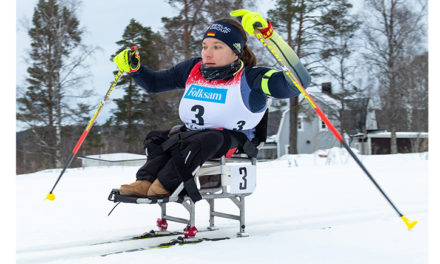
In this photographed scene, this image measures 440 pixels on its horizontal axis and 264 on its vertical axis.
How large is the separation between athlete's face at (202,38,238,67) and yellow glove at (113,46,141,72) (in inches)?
24.0

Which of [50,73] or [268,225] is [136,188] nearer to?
[268,225]

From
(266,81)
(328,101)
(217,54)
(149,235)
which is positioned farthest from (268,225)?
(328,101)

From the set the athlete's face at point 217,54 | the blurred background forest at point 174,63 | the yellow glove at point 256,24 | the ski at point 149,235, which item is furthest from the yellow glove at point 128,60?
the blurred background forest at point 174,63

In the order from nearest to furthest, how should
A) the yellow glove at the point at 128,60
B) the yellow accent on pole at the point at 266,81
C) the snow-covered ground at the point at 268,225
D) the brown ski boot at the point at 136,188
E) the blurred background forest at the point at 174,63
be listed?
the snow-covered ground at the point at 268,225
the brown ski boot at the point at 136,188
the yellow accent on pole at the point at 266,81
the yellow glove at the point at 128,60
the blurred background forest at the point at 174,63

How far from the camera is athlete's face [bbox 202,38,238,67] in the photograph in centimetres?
329

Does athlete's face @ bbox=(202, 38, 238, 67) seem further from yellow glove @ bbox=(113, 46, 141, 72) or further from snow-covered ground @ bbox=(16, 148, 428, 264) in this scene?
snow-covered ground @ bbox=(16, 148, 428, 264)

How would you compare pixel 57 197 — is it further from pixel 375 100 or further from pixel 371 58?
pixel 375 100

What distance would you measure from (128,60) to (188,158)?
1111 millimetres

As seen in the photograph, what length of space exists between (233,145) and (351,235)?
3.49 feet

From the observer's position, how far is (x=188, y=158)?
2920 mm

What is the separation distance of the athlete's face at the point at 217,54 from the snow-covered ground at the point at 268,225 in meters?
1.29

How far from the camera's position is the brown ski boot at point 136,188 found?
288 cm

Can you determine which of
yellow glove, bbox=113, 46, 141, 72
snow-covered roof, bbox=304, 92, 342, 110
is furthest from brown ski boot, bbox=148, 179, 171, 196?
snow-covered roof, bbox=304, 92, 342, 110

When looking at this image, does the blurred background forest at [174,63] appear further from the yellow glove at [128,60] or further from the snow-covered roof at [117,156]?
the yellow glove at [128,60]
